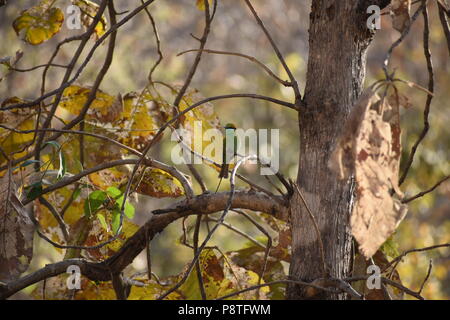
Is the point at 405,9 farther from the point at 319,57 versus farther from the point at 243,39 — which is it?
the point at 243,39

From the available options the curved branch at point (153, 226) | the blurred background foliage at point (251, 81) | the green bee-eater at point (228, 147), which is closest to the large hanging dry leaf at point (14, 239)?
the curved branch at point (153, 226)

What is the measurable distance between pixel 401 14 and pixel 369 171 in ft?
0.71

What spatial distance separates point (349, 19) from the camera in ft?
2.66

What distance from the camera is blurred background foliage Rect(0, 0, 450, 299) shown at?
3953 mm

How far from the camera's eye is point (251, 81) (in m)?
6.59

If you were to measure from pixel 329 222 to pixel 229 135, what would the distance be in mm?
199

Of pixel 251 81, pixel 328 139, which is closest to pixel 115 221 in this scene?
pixel 328 139

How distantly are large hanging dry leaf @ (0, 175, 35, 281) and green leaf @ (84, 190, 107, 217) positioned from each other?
0.11m

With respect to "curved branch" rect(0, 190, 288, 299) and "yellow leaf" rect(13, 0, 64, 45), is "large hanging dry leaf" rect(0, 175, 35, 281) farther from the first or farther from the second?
"yellow leaf" rect(13, 0, 64, 45)

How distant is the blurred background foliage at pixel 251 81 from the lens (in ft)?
13.0

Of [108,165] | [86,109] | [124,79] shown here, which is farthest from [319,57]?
[124,79]

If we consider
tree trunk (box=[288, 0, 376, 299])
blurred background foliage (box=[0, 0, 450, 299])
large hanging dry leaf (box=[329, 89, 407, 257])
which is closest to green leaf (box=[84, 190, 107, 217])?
tree trunk (box=[288, 0, 376, 299])

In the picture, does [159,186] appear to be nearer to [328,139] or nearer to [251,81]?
[328,139]

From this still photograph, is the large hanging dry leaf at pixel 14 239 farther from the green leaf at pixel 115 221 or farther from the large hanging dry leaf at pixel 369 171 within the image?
the large hanging dry leaf at pixel 369 171
